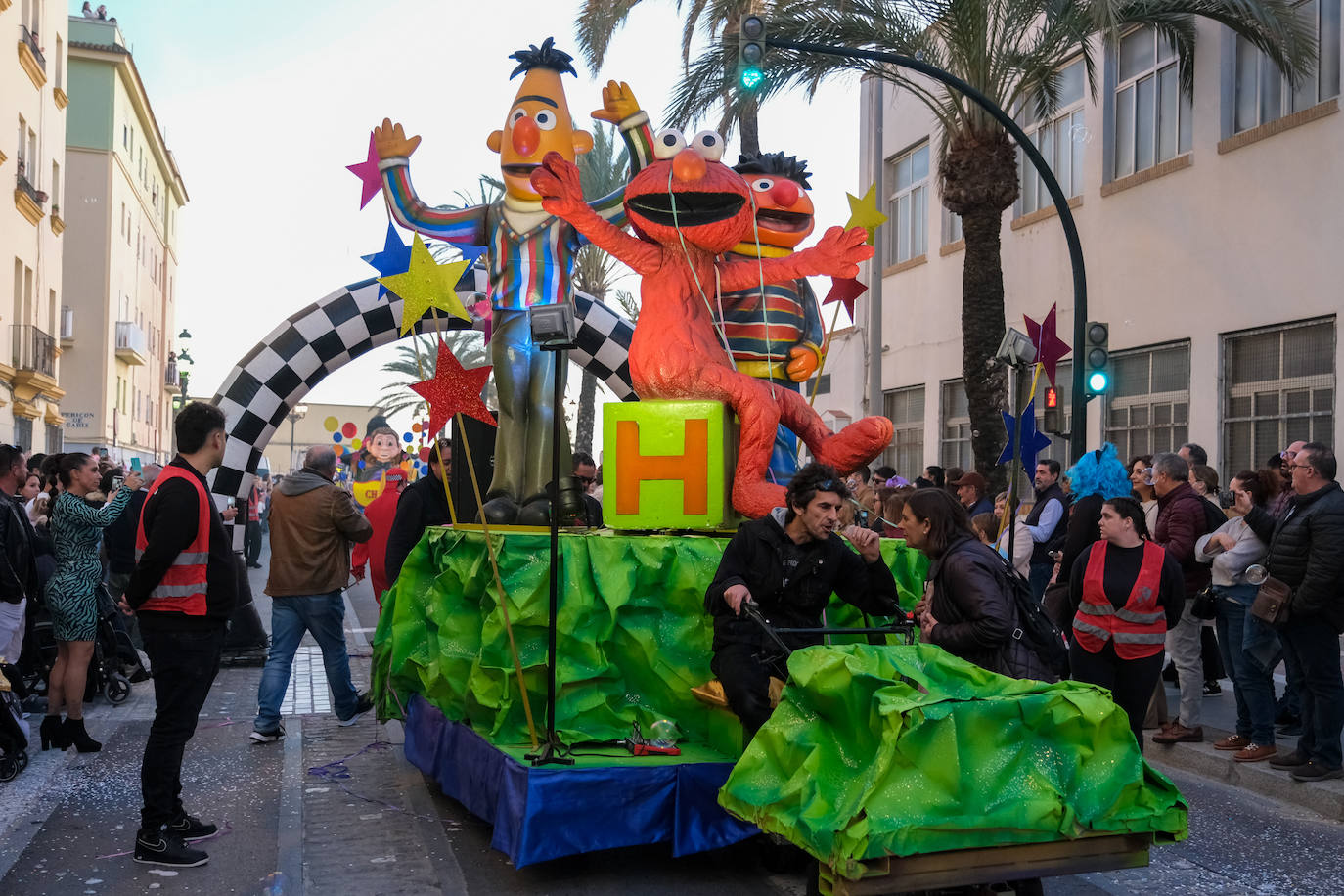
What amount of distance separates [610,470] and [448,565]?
3.21 ft

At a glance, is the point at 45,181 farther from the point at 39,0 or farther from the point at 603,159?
the point at 603,159

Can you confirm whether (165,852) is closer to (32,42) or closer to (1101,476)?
(1101,476)

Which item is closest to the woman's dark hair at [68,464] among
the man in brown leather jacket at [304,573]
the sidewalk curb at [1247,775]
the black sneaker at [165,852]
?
the man in brown leather jacket at [304,573]

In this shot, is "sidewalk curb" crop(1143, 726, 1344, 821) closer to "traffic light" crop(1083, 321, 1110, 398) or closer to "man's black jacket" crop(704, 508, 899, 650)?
"man's black jacket" crop(704, 508, 899, 650)

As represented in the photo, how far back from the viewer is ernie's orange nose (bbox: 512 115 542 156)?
27.9 feet

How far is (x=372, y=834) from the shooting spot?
6410 mm

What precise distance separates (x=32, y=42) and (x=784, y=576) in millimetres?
26734

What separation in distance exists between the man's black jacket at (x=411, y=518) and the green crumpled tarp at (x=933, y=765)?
5068mm

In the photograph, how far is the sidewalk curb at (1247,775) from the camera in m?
7.02

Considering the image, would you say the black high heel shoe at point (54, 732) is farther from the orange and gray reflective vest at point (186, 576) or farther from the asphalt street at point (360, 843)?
the orange and gray reflective vest at point (186, 576)

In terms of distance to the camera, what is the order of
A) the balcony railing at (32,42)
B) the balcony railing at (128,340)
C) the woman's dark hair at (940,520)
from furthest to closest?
1. the balcony railing at (128,340)
2. the balcony railing at (32,42)
3. the woman's dark hair at (940,520)

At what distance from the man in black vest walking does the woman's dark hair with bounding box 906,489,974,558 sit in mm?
5615

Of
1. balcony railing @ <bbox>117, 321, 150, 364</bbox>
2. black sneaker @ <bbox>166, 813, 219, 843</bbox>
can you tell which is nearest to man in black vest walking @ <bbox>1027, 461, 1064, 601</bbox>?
black sneaker @ <bbox>166, 813, 219, 843</bbox>

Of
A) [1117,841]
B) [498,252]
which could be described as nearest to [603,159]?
[498,252]
